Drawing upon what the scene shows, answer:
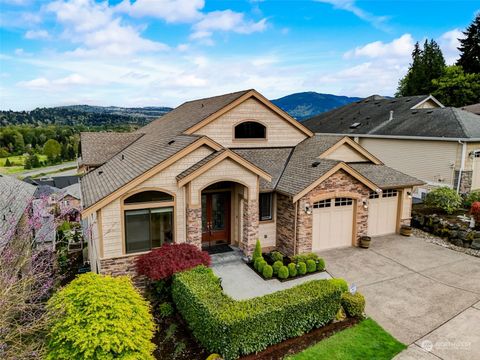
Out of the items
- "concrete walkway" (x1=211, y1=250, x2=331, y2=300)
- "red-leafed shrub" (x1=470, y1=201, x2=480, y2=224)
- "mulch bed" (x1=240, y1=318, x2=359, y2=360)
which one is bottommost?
"mulch bed" (x1=240, y1=318, x2=359, y2=360)

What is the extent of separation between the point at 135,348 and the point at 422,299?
355 inches

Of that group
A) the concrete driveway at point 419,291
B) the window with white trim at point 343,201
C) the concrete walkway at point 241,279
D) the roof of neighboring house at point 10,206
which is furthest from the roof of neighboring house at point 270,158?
the roof of neighboring house at point 10,206

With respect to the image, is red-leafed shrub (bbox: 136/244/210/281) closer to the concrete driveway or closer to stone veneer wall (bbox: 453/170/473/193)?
the concrete driveway

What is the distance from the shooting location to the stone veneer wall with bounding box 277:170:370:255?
1398cm

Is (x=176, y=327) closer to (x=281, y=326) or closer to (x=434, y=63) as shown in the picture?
(x=281, y=326)

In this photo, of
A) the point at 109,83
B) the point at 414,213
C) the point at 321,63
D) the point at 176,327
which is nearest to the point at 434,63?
the point at 321,63

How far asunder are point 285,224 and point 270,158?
12.6ft

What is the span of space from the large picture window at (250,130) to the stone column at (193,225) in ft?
18.9

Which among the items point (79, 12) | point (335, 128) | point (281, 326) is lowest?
point (281, 326)

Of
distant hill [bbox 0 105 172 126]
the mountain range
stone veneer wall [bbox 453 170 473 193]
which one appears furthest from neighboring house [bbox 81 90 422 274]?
distant hill [bbox 0 105 172 126]

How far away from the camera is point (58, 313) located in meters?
6.80

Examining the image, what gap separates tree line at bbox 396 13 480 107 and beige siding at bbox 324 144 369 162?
38.9m

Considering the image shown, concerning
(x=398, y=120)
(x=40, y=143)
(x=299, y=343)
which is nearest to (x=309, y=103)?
(x=398, y=120)

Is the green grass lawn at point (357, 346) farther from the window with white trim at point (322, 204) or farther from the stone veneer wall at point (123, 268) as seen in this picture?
the stone veneer wall at point (123, 268)
